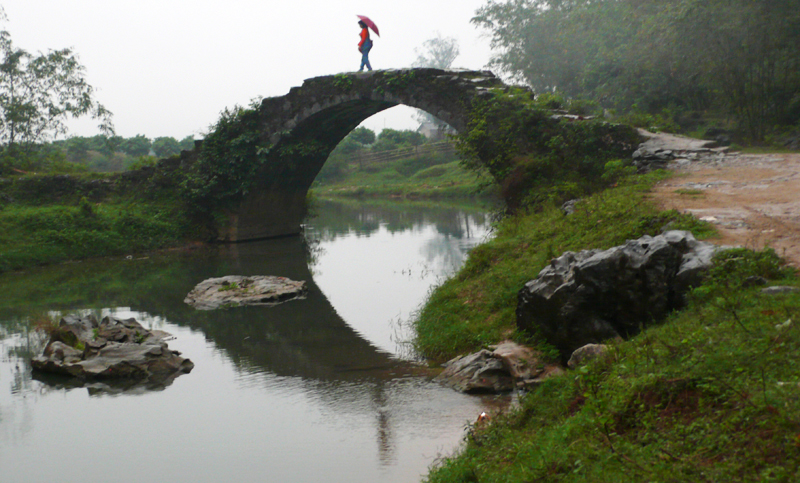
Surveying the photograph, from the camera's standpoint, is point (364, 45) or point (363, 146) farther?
point (363, 146)

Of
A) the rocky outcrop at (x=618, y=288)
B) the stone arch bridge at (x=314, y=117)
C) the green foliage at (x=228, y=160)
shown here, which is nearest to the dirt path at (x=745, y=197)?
the rocky outcrop at (x=618, y=288)

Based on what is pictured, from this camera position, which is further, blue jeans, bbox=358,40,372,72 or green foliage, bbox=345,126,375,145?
green foliage, bbox=345,126,375,145

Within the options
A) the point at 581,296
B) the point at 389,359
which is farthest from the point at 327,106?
the point at 581,296

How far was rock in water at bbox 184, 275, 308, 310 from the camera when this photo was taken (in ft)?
31.9

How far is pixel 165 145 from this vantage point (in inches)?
1976

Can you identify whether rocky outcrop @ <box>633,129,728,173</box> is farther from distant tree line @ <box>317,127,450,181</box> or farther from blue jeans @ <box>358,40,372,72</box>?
distant tree line @ <box>317,127,450,181</box>

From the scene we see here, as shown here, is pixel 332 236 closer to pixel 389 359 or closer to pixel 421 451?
A: pixel 389 359

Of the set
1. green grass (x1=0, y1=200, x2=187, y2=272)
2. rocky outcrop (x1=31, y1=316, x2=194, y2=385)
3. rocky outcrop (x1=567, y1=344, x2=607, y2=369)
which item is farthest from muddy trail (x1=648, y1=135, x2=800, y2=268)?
green grass (x1=0, y1=200, x2=187, y2=272)

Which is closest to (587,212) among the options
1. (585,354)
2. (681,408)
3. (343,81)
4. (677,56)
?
(585,354)

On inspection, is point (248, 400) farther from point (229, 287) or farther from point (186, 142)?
point (186, 142)

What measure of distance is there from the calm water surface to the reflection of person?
16.8 feet

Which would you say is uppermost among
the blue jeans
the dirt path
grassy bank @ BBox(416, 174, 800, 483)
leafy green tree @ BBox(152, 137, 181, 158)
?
leafy green tree @ BBox(152, 137, 181, 158)

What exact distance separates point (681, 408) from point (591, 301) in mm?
2155

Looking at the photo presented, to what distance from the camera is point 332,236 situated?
18781 millimetres
